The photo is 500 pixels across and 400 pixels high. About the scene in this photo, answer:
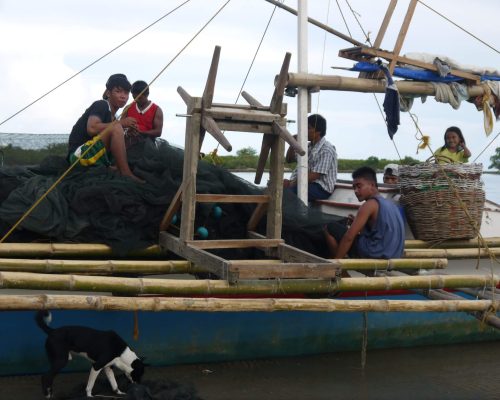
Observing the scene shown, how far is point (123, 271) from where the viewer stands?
5.83 meters

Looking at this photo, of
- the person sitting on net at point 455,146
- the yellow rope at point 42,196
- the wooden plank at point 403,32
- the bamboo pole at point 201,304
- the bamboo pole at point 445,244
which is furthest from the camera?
the person sitting on net at point 455,146

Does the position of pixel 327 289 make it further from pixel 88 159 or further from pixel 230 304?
pixel 88 159

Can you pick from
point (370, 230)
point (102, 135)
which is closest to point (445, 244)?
point (370, 230)

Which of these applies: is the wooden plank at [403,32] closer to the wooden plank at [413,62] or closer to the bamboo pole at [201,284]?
the wooden plank at [413,62]

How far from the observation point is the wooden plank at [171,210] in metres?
5.94

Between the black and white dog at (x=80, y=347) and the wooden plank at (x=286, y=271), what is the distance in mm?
1140

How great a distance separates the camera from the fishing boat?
206 inches

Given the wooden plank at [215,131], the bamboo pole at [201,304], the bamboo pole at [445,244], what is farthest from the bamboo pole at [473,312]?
the wooden plank at [215,131]

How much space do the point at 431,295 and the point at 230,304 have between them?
2150 mm

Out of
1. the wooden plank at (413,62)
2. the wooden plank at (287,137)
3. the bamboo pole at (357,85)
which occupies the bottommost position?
the wooden plank at (287,137)

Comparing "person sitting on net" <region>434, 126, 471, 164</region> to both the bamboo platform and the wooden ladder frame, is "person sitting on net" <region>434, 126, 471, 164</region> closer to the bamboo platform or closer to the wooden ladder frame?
the bamboo platform

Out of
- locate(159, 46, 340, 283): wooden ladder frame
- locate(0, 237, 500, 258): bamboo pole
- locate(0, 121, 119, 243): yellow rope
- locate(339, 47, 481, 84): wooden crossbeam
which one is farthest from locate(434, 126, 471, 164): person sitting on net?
locate(0, 121, 119, 243): yellow rope

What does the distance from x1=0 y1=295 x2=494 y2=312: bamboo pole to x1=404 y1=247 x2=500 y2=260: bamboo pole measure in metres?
1.20

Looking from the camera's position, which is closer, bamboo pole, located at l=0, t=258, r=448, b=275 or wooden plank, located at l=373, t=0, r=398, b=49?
bamboo pole, located at l=0, t=258, r=448, b=275
